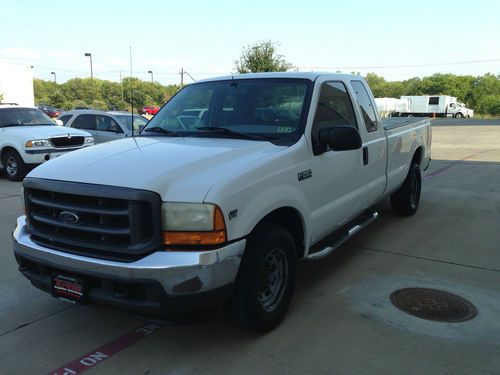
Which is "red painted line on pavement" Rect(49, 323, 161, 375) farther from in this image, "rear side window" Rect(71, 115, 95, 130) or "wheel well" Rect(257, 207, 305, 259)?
"rear side window" Rect(71, 115, 95, 130)

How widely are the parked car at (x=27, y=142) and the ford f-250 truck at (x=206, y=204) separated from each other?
6.82 metres

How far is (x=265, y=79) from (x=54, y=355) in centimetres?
288

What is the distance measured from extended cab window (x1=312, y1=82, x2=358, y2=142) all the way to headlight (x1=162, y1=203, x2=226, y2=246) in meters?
1.40

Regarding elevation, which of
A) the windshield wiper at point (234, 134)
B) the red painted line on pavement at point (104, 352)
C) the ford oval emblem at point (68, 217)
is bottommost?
the red painted line on pavement at point (104, 352)

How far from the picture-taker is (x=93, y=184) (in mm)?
2855

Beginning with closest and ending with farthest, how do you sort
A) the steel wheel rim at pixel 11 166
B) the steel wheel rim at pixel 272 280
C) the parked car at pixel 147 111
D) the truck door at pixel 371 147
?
the steel wheel rim at pixel 272 280, the truck door at pixel 371 147, the parked car at pixel 147 111, the steel wheel rim at pixel 11 166

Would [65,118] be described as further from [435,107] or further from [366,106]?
[435,107]

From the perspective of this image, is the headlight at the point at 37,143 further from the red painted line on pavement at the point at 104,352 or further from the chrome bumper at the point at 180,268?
the chrome bumper at the point at 180,268

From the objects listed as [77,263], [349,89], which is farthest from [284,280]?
[349,89]

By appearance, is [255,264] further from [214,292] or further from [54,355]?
[54,355]

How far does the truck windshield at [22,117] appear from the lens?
11.0m

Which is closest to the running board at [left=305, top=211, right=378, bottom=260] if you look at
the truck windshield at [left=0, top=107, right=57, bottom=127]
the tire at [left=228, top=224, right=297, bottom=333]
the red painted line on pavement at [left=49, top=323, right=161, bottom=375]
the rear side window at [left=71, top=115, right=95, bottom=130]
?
the tire at [left=228, top=224, right=297, bottom=333]

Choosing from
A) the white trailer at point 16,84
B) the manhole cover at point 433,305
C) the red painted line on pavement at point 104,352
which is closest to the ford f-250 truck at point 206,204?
the red painted line on pavement at point 104,352

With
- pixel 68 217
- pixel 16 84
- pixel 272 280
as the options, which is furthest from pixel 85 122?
pixel 16 84
